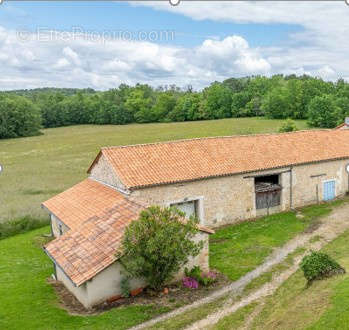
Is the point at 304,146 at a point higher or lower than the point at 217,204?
higher

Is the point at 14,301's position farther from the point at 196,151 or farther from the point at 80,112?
the point at 80,112

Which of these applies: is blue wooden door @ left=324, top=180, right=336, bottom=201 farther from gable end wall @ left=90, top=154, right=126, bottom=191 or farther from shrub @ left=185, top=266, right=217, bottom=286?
gable end wall @ left=90, top=154, right=126, bottom=191

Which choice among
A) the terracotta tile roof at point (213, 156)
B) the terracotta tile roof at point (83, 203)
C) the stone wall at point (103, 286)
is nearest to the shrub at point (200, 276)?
the stone wall at point (103, 286)

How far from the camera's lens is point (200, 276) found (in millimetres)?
16484

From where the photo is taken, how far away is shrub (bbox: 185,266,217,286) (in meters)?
16.3

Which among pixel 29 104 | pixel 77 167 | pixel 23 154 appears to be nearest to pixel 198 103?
pixel 29 104

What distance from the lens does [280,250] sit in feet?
65.1

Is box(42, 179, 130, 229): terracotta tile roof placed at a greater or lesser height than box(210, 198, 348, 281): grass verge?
greater

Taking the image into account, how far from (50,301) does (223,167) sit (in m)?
13.3

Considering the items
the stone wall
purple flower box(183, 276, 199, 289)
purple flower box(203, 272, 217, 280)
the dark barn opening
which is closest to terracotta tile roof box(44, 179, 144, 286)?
the stone wall

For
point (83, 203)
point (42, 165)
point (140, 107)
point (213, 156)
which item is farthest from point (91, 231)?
point (140, 107)

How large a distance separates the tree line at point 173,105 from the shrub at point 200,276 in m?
66.8

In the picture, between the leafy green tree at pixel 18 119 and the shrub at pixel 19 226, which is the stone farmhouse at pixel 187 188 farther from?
the leafy green tree at pixel 18 119

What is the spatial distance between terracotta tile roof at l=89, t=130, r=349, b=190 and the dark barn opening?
4.82 ft
